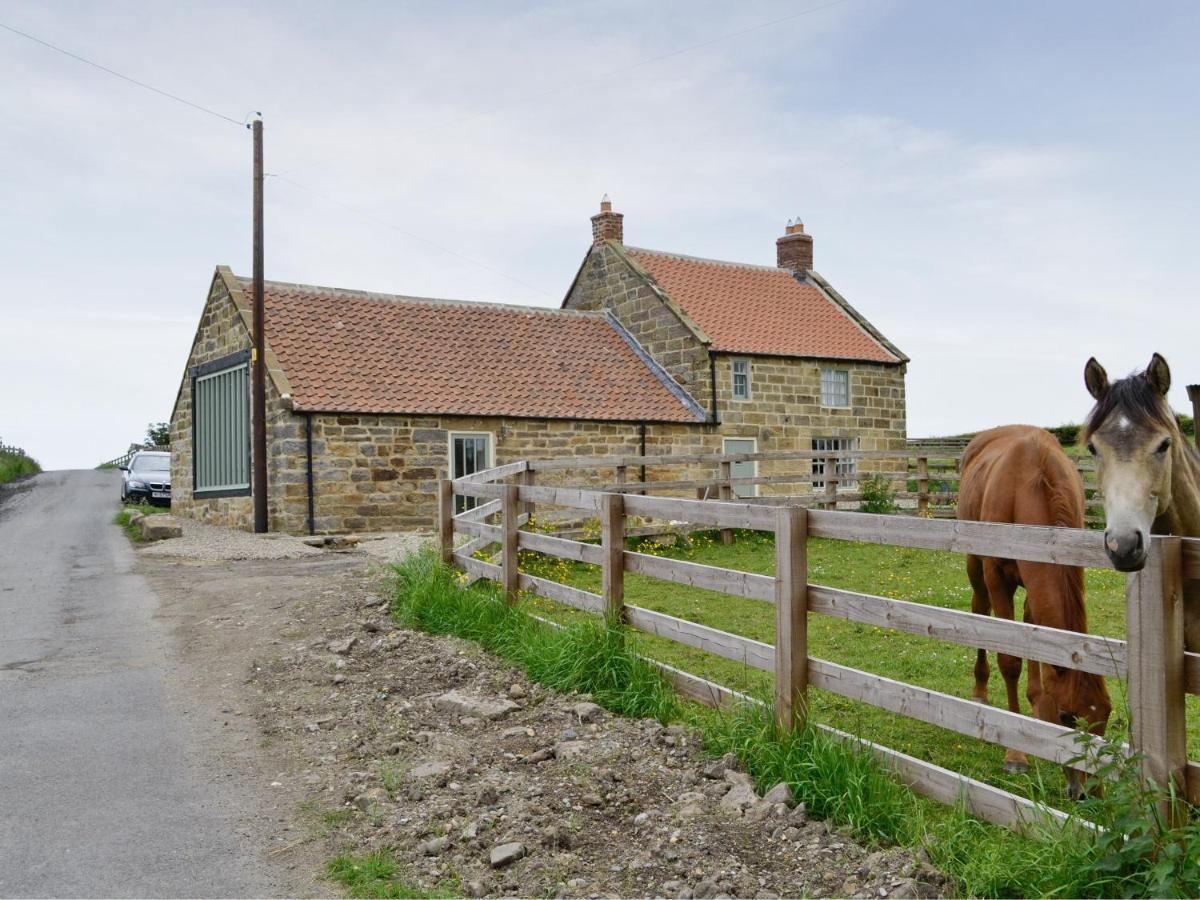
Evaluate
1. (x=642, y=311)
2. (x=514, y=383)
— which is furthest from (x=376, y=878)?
(x=642, y=311)

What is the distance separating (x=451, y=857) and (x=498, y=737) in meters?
1.63

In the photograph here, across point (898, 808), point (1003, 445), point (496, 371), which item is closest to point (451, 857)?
point (898, 808)

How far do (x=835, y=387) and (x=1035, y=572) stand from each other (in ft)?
76.7

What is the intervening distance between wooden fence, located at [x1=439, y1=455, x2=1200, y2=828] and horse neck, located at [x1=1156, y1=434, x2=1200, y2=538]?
2.23 feet

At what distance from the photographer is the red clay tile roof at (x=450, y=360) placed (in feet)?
68.7

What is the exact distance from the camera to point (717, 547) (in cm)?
1700

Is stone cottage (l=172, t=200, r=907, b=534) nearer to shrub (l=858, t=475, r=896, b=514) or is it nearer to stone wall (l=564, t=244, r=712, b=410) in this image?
stone wall (l=564, t=244, r=712, b=410)

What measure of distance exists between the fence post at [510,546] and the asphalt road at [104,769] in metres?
2.95

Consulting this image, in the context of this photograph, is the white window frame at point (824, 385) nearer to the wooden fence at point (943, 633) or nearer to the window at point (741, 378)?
the window at point (741, 378)

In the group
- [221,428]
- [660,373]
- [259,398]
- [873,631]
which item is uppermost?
[660,373]

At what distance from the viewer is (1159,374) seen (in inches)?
174

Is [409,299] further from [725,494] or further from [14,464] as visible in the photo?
[14,464]

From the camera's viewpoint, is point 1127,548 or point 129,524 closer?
point 1127,548

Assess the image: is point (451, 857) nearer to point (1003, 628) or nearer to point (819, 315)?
point (1003, 628)
